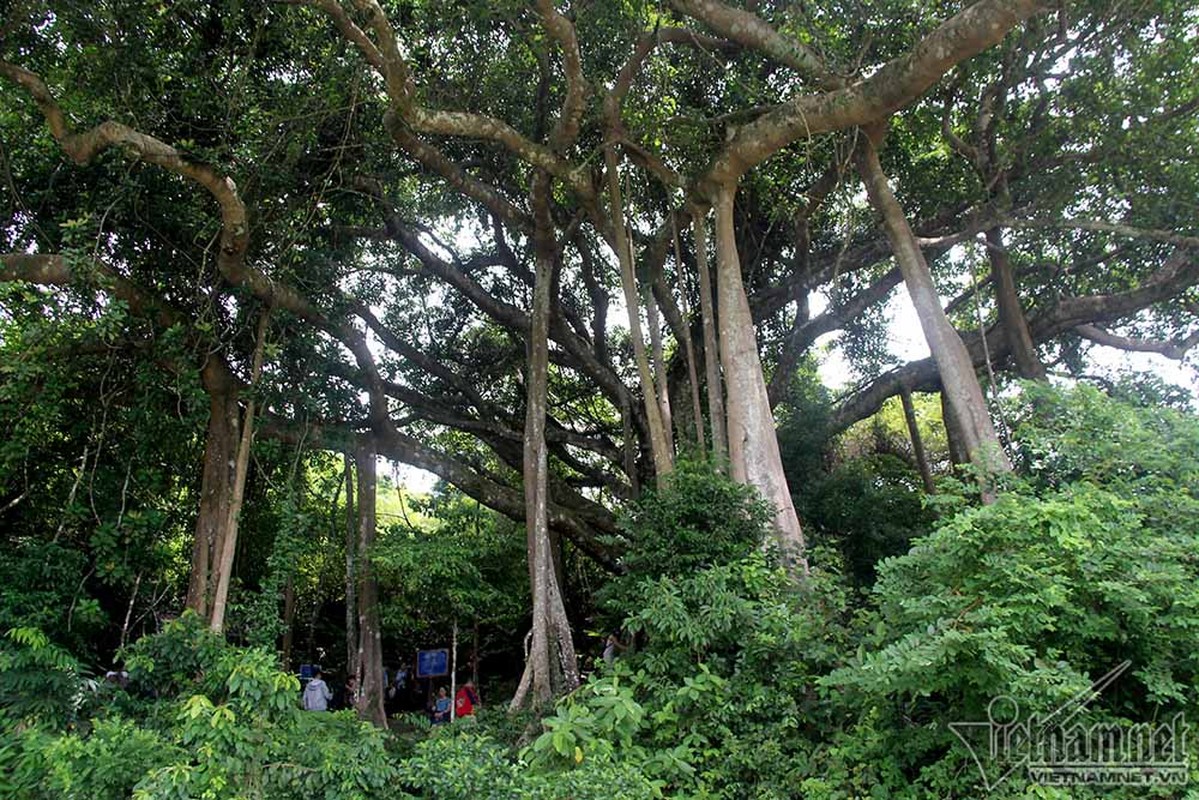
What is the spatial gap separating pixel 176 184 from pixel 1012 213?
8.26 meters

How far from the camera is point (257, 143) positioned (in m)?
6.13

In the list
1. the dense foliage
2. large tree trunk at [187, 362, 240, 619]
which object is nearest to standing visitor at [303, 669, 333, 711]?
large tree trunk at [187, 362, 240, 619]

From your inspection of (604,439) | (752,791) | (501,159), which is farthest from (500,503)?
(752,791)

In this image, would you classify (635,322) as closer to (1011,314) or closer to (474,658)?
(1011,314)

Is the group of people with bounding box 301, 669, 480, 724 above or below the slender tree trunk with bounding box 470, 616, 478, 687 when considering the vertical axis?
below

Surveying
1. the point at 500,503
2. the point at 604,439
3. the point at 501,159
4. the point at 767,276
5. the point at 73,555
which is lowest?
the point at 73,555

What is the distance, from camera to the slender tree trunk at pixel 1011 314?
27.6 ft

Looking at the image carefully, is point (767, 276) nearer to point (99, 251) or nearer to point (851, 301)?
point (851, 301)

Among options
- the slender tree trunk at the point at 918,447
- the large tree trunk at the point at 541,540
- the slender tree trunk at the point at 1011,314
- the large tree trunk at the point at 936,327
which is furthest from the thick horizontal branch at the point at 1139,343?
the large tree trunk at the point at 541,540

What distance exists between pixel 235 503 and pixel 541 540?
268 cm

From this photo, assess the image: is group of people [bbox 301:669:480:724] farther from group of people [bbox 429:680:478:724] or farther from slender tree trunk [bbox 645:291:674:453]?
slender tree trunk [bbox 645:291:674:453]

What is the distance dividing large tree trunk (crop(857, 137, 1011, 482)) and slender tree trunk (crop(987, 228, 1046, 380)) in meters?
2.26

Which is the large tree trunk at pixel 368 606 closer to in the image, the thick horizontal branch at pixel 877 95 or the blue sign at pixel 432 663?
the blue sign at pixel 432 663

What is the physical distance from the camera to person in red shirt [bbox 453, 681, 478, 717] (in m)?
8.32
